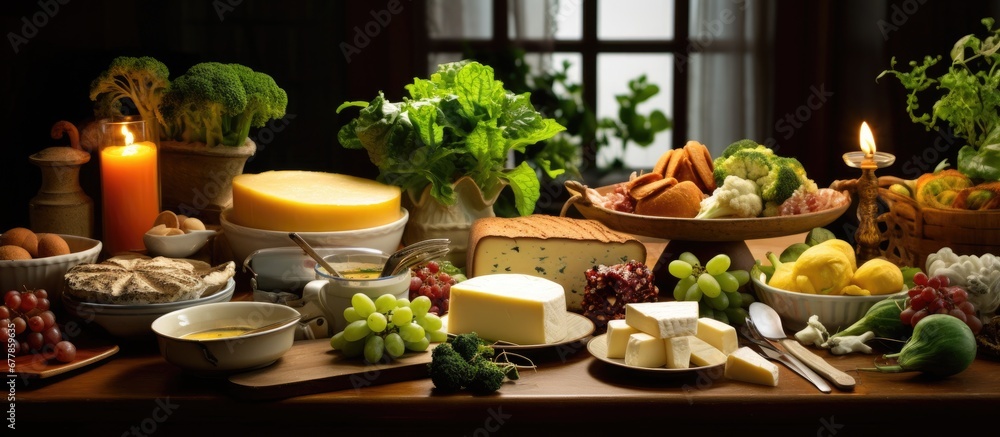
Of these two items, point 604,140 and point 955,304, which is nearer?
point 955,304

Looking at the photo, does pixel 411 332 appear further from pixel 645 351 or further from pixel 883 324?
pixel 883 324

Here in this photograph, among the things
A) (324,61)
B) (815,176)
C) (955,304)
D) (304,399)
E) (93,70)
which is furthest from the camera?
(815,176)

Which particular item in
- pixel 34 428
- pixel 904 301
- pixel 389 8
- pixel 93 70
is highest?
pixel 389 8

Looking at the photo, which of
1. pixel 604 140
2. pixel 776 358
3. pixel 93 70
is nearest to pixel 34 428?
pixel 776 358

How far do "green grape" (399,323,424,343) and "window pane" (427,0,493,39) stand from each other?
9.18 ft

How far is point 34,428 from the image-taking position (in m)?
1.50

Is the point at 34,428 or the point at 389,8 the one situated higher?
the point at 389,8

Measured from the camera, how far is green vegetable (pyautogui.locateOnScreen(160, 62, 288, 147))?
2.06m

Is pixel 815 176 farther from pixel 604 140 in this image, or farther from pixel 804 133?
pixel 604 140

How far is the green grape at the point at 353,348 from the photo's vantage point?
156 centimetres

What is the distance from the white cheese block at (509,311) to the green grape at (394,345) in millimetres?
147

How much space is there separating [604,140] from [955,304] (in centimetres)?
281

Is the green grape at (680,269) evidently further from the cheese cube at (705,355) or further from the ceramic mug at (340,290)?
the ceramic mug at (340,290)

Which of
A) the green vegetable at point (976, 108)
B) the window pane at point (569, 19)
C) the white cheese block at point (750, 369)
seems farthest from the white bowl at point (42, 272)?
the window pane at point (569, 19)
